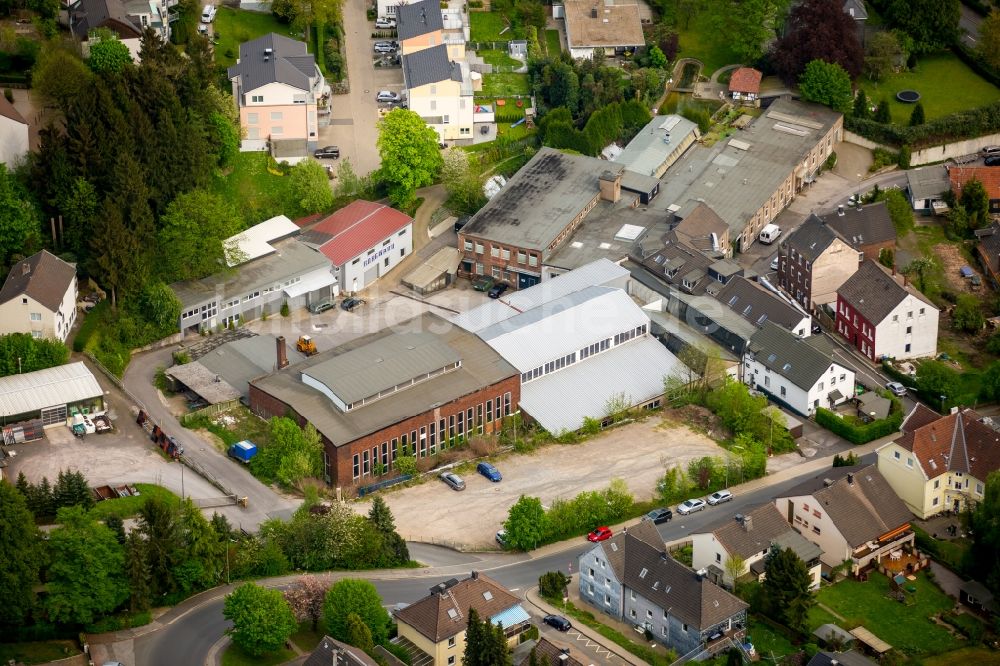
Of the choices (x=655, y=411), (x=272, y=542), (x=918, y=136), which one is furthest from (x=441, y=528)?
(x=918, y=136)

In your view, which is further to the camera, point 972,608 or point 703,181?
point 703,181

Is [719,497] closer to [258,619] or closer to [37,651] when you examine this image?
[258,619]

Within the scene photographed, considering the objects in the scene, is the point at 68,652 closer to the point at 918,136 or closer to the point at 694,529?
the point at 694,529

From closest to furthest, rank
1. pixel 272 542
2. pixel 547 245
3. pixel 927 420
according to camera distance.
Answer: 1. pixel 272 542
2. pixel 927 420
3. pixel 547 245

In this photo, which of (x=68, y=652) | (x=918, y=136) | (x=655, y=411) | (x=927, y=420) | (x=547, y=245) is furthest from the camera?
(x=918, y=136)

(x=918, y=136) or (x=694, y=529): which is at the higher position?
(x=918, y=136)
